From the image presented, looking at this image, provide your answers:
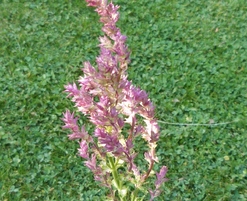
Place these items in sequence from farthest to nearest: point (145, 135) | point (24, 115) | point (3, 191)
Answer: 1. point (24, 115)
2. point (3, 191)
3. point (145, 135)

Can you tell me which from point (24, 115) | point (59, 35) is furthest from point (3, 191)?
point (59, 35)

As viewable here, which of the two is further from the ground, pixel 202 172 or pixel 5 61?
pixel 5 61

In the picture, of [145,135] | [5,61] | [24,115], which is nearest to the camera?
[145,135]

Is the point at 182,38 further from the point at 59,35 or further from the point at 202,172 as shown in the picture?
the point at 202,172

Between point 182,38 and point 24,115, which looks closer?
point 24,115

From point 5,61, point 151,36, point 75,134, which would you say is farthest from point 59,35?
point 75,134

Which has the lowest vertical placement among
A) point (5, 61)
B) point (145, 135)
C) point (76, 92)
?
point (5, 61)
